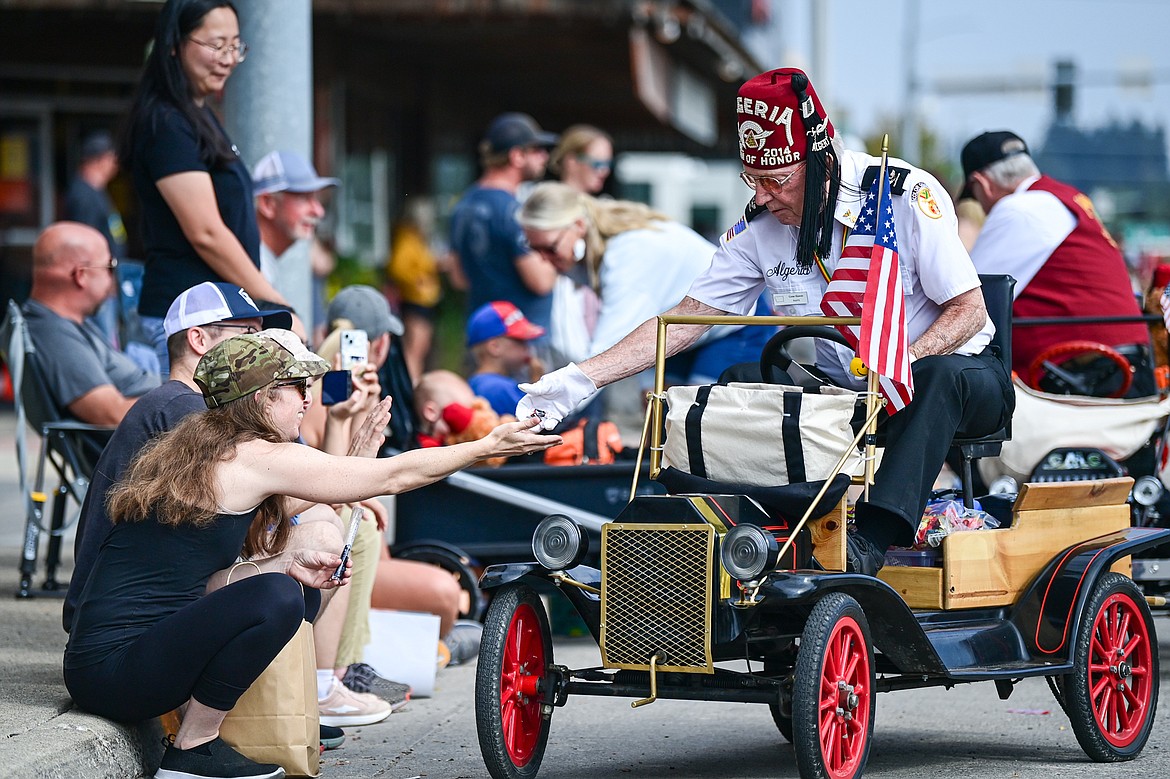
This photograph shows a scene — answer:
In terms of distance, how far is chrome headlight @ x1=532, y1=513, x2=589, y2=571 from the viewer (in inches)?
168

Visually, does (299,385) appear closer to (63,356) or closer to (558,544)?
(558,544)

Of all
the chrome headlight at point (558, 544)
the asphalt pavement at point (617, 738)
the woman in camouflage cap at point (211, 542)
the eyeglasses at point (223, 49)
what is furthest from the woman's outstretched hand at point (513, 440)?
the eyeglasses at point (223, 49)

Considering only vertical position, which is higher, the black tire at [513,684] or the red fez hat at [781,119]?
the red fez hat at [781,119]

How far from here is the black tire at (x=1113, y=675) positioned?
4.76m

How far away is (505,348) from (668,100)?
8640 millimetres

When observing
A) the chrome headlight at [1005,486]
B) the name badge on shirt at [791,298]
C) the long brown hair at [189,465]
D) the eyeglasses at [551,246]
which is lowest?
the chrome headlight at [1005,486]

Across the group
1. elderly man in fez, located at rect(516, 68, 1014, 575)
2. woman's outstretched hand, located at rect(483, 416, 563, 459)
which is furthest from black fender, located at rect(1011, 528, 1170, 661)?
woman's outstretched hand, located at rect(483, 416, 563, 459)

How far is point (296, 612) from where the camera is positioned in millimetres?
4293

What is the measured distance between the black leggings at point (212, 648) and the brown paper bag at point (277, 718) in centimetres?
10

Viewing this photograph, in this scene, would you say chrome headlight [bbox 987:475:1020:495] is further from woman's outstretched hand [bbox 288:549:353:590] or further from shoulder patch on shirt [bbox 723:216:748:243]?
woman's outstretched hand [bbox 288:549:353:590]

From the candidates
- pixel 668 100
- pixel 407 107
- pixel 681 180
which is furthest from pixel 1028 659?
pixel 681 180

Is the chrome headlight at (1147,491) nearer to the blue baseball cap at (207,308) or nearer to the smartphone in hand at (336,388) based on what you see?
the smartphone in hand at (336,388)

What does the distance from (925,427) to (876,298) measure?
1.31 feet

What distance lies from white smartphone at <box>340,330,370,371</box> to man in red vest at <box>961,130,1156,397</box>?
2.54 meters
